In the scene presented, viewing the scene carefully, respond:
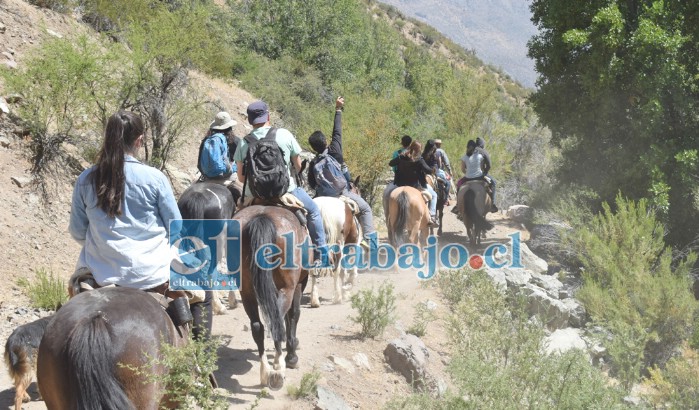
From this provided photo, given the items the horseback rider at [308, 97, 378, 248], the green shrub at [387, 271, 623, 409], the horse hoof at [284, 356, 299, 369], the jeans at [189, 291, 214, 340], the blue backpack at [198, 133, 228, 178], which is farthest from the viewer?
the horseback rider at [308, 97, 378, 248]

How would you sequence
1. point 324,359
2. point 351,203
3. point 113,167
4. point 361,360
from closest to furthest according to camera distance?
point 113,167
point 324,359
point 361,360
point 351,203

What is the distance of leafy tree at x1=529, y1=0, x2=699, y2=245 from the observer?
1488 cm

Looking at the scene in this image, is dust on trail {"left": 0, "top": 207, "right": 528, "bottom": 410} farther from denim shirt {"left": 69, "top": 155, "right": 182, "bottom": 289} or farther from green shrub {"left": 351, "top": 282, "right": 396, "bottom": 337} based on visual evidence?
denim shirt {"left": 69, "top": 155, "right": 182, "bottom": 289}

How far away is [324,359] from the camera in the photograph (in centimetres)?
751

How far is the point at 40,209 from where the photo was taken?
10.4 m

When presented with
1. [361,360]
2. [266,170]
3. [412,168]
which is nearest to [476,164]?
[412,168]

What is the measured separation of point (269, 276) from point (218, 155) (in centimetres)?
296

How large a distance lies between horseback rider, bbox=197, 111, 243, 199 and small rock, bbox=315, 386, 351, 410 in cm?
339

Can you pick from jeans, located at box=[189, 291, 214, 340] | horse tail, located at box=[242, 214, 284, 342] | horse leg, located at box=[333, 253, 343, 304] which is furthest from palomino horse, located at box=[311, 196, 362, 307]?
jeans, located at box=[189, 291, 214, 340]

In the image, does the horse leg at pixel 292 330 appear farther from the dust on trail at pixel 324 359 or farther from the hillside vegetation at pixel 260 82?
the hillside vegetation at pixel 260 82

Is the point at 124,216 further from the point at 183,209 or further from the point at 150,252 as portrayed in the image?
the point at 183,209

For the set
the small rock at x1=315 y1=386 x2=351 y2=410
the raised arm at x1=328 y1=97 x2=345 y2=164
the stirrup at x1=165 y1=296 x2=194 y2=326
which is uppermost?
the raised arm at x1=328 y1=97 x2=345 y2=164

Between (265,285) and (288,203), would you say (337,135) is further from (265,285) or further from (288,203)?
(265,285)

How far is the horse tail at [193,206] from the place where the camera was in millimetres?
7988
